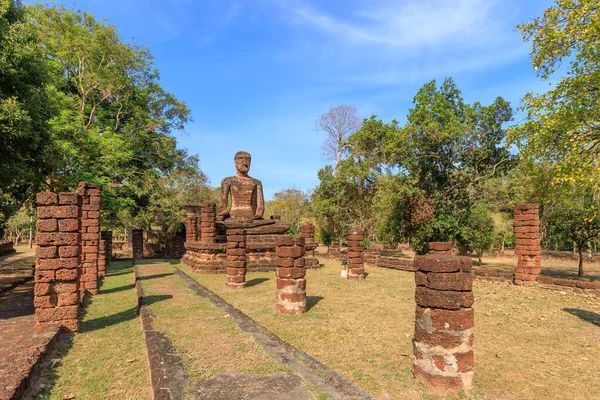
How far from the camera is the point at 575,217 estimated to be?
16.4 meters

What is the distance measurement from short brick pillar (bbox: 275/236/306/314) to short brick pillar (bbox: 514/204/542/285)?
338 inches

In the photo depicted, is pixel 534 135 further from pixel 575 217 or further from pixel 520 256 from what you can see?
pixel 575 217

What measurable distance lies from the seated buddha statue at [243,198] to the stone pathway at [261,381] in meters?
10.6

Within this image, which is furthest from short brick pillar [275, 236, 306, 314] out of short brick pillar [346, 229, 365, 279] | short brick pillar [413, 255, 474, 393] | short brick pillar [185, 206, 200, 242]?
short brick pillar [185, 206, 200, 242]

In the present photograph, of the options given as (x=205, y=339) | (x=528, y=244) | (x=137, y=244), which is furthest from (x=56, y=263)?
(x=137, y=244)

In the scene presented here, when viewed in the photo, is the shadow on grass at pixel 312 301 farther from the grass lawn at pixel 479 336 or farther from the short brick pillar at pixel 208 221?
the short brick pillar at pixel 208 221

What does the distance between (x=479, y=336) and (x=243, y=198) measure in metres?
11.9

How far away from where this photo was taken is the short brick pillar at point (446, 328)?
13.1 feet

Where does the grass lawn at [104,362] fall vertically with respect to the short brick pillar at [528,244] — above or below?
below

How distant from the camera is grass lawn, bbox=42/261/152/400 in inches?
161

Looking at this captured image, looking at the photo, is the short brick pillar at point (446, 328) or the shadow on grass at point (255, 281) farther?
the shadow on grass at point (255, 281)

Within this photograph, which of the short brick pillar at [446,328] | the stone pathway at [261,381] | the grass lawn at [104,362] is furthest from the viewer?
the grass lawn at [104,362]

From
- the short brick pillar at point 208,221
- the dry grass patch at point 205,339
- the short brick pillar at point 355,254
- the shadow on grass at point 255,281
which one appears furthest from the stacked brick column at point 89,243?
the short brick pillar at point 355,254

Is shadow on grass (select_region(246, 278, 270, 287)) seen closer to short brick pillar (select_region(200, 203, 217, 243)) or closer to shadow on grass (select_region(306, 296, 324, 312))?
shadow on grass (select_region(306, 296, 324, 312))
